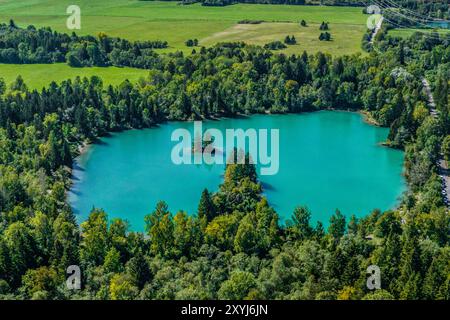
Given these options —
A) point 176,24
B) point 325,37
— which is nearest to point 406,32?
point 325,37

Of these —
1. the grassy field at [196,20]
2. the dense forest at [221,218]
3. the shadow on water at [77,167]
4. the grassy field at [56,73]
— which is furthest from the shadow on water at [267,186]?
the grassy field at [196,20]

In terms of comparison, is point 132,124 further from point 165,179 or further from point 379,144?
point 379,144

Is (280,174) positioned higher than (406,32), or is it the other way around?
(406,32)

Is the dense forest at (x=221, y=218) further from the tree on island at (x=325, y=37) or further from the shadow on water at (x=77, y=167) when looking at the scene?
the tree on island at (x=325, y=37)

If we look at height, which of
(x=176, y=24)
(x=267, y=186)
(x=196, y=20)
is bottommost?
(x=267, y=186)

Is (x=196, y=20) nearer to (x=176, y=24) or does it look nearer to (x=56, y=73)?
(x=176, y=24)

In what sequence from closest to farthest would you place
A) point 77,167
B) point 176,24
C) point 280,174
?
point 280,174
point 77,167
point 176,24

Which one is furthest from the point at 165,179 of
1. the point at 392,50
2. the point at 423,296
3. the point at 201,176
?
the point at 392,50

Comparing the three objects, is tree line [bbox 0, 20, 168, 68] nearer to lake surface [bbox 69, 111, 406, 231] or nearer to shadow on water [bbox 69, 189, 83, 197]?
lake surface [bbox 69, 111, 406, 231]
